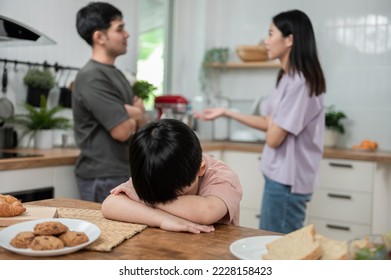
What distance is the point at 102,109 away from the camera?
165cm

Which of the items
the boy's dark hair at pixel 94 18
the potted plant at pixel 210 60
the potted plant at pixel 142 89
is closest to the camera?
the boy's dark hair at pixel 94 18

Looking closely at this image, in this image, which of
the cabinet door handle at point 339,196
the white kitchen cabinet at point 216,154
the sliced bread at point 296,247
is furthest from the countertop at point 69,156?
the sliced bread at point 296,247

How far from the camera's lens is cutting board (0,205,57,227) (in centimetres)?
87

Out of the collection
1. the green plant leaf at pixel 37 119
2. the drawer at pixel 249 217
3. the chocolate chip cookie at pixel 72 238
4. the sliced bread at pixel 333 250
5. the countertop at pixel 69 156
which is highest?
the green plant leaf at pixel 37 119

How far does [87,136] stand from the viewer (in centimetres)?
172

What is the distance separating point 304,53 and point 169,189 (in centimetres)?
91

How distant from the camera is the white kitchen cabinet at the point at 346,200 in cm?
238

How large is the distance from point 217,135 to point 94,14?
1560mm

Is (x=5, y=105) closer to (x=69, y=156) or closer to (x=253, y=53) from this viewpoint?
(x=69, y=156)

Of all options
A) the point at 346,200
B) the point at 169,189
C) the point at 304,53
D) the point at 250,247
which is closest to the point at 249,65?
the point at 346,200

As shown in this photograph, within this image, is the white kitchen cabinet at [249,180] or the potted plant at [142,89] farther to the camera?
the white kitchen cabinet at [249,180]

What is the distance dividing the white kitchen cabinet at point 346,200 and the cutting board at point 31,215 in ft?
5.67

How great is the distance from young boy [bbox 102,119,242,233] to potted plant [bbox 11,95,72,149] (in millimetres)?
1298

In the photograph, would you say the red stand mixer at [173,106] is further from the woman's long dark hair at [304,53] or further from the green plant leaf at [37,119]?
the woman's long dark hair at [304,53]
